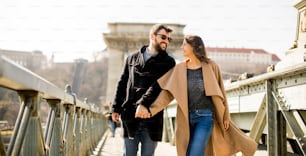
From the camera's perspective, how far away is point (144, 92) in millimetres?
3811

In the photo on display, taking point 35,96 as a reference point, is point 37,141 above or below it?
below

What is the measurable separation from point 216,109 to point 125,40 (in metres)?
36.1

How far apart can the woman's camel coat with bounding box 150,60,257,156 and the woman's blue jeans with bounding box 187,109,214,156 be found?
0.20 feet

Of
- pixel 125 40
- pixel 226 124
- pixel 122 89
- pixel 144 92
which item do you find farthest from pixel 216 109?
pixel 125 40

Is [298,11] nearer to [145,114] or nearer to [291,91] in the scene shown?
[291,91]

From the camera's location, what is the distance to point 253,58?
109625mm

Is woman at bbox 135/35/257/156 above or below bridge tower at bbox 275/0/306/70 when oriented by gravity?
below

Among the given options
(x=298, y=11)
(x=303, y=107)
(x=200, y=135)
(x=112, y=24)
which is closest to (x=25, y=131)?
(x=200, y=135)

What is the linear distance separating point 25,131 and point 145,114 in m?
1.66

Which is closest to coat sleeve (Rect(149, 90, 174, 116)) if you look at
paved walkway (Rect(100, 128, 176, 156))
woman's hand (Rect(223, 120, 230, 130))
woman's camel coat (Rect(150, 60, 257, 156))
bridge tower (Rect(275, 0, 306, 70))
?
woman's camel coat (Rect(150, 60, 257, 156))

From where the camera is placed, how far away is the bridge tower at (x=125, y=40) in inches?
1529

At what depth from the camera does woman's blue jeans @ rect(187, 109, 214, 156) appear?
11.9 feet

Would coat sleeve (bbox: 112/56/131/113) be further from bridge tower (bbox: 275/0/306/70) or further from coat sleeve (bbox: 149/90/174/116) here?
bridge tower (bbox: 275/0/306/70)

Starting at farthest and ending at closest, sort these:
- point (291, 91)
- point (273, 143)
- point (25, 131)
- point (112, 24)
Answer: point (112, 24) → point (273, 143) → point (291, 91) → point (25, 131)
